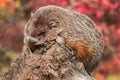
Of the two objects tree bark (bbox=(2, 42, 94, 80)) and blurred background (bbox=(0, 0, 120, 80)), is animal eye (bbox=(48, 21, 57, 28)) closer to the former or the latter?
tree bark (bbox=(2, 42, 94, 80))

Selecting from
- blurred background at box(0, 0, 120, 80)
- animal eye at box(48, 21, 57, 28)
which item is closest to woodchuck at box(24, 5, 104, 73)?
animal eye at box(48, 21, 57, 28)

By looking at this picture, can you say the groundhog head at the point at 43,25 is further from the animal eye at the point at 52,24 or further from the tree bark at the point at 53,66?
the tree bark at the point at 53,66

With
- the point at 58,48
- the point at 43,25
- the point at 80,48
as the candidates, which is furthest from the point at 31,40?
the point at 80,48

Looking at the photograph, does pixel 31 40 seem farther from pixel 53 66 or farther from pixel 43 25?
pixel 53 66

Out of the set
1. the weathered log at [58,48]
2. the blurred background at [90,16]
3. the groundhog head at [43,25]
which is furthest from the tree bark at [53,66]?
the blurred background at [90,16]

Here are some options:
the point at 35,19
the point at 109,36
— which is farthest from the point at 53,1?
the point at 35,19
